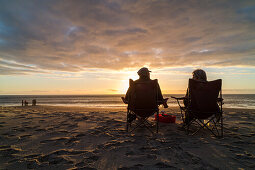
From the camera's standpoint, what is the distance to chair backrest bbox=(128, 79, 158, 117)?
4297 mm

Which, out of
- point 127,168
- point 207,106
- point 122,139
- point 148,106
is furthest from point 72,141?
point 207,106

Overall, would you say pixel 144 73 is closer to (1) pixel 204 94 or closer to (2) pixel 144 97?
(2) pixel 144 97

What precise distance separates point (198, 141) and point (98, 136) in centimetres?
272

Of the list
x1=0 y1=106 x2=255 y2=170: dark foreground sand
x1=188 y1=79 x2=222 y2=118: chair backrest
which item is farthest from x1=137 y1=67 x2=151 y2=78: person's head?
x1=0 y1=106 x2=255 y2=170: dark foreground sand

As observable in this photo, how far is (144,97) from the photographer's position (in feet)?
14.2

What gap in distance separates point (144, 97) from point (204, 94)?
175cm

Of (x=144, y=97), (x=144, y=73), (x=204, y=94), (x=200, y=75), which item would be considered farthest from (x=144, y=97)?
(x=200, y=75)

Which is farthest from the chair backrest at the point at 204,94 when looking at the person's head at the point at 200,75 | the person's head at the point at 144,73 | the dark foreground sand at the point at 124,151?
the person's head at the point at 144,73

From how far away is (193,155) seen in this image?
2686 mm

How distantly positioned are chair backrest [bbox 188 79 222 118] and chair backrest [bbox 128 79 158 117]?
1.08 metres

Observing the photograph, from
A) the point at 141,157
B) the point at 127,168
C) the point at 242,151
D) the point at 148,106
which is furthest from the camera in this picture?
the point at 148,106

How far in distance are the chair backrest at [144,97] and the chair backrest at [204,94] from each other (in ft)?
3.53

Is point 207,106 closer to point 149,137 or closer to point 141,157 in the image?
point 149,137

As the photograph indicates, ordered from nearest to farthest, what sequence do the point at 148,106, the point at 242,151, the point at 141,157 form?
the point at 141,157 < the point at 242,151 < the point at 148,106
